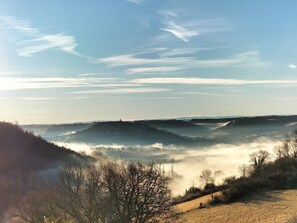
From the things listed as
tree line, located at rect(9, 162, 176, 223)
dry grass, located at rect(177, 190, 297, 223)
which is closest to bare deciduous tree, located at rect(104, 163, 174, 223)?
tree line, located at rect(9, 162, 176, 223)

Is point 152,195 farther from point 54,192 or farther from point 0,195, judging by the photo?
point 0,195

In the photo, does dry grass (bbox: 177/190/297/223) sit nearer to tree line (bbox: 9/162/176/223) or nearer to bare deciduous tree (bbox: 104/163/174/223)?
bare deciduous tree (bbox: 104/163/174/223)

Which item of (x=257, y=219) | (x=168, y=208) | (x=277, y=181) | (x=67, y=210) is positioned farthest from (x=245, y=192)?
(x=67, y=210)

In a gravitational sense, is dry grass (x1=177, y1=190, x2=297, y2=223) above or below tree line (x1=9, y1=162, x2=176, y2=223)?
below

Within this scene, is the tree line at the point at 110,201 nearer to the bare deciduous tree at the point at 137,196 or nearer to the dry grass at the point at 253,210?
the bare deciduous tree at the point at 137,196

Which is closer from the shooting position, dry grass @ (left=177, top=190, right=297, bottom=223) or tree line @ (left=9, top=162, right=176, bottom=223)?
tree line @ (left=9, top=162, right=176, bottom=223)

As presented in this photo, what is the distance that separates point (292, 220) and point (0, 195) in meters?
62.4

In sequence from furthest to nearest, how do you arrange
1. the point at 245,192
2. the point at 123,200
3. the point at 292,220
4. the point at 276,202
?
the point at 245,192 < the point at 276,202 < the point at 292,220 < the point at 123,200

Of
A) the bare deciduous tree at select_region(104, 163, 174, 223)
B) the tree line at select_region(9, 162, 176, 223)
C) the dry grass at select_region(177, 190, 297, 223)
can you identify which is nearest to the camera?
the bare deciduous tree at select_region(104, 163, 174, 223)

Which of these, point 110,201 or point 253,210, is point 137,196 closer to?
point 110,201

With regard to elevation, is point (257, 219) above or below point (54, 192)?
below

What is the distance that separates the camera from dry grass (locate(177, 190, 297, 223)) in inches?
2869

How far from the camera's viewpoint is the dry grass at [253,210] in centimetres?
7288

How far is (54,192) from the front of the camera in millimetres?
61156
